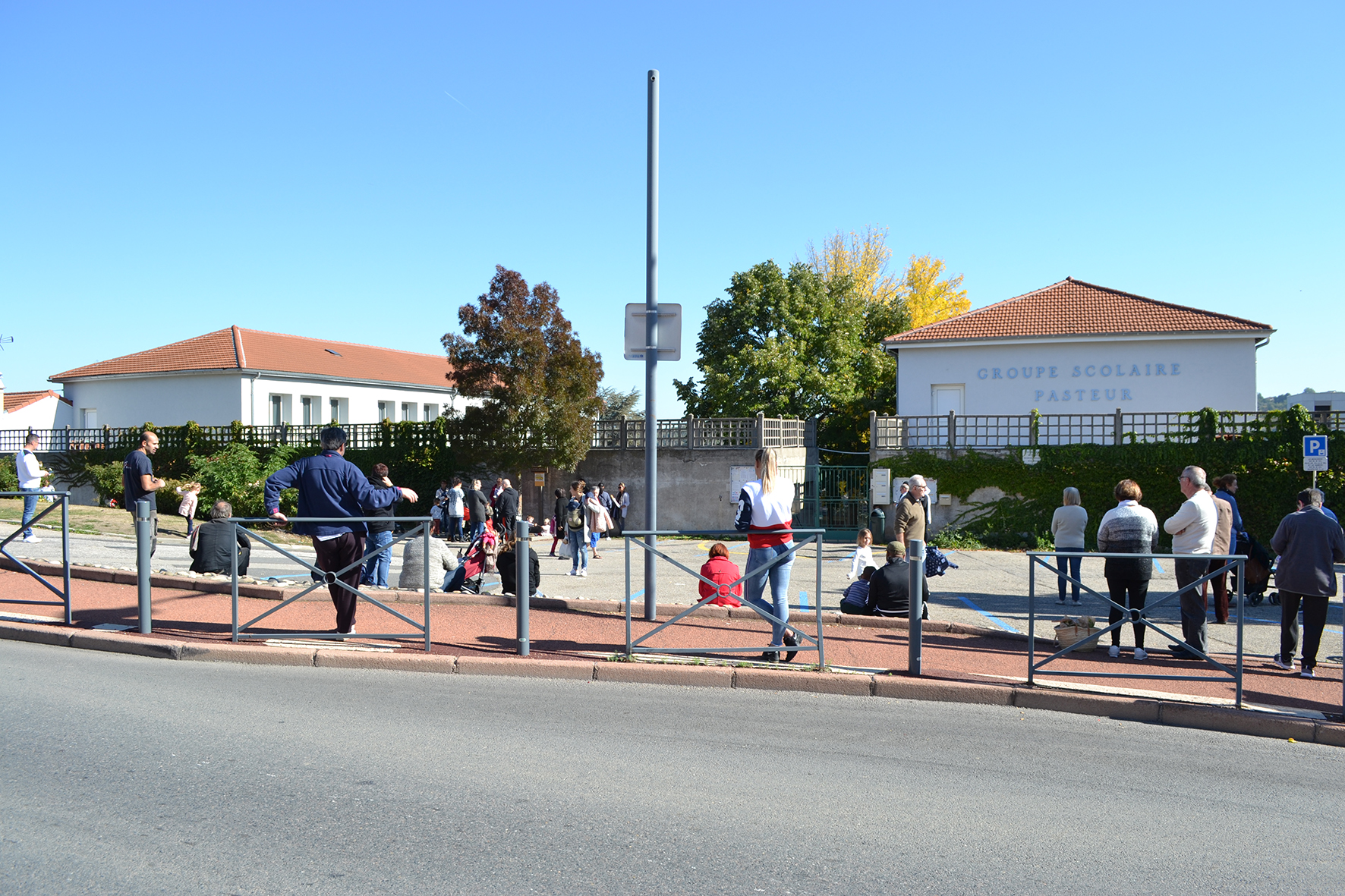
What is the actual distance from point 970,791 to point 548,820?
2.24m

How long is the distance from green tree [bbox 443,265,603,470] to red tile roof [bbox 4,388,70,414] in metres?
32.9

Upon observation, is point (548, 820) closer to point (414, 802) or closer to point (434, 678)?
point (414, 802)

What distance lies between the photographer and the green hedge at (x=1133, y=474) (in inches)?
811

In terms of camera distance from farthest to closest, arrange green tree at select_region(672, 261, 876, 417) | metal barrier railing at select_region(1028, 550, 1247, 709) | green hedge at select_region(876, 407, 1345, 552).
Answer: green tree at select_region(672, 261, 876, 417) → green hedge at select_region(876, 407, 1345, 552) → metal barrier railing at select_region(1028, 550, 1247, 709)

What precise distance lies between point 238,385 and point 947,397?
28035 mm

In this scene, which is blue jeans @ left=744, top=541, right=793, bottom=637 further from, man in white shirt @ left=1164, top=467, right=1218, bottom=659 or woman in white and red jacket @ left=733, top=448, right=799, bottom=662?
man in white shirt @ left=1164, top=467, right=1218, bottom=659

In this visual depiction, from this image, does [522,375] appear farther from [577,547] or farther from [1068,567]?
[1068,567]

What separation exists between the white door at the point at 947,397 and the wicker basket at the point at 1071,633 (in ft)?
70.2

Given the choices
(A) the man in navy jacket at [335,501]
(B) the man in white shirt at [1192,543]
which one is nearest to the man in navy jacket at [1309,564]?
(B) the man in white shirt at [1192,543]

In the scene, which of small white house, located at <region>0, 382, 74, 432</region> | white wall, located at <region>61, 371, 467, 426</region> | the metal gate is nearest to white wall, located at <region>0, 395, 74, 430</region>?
small white house, located at <region>0, 382, 74, 432</region>

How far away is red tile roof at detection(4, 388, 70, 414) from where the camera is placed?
46.8m

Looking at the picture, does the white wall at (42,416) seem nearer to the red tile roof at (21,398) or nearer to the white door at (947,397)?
the red tile roof at (21,398)

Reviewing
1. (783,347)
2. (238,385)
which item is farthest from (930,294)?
(238,385)

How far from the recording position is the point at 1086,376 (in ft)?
92.3
